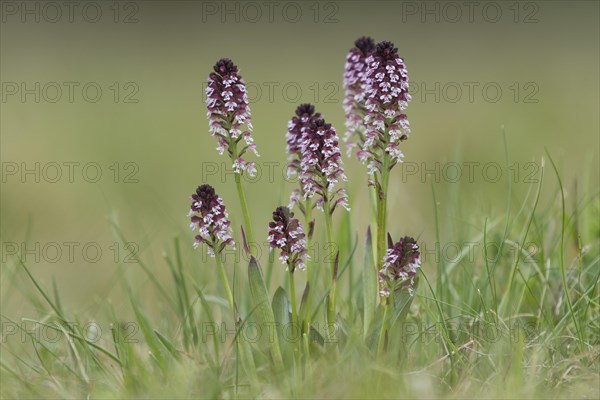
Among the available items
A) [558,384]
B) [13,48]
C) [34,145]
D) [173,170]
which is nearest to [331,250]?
[558,384]

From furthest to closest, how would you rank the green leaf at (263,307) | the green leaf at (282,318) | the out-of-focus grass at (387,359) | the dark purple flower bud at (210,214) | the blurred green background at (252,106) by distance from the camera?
1. the blurred green background at (252,106)
2. the green leaf at (282,318)
3. the green leaf at (263,307)
4. the dark purple flower bud at (210,214)
5. the out-of-focus grass at (387,359)

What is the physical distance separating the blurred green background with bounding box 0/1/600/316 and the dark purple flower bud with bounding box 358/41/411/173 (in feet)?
1.37

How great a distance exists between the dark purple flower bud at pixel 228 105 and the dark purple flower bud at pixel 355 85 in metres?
0.49

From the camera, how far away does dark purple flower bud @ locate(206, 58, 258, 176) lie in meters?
2.74

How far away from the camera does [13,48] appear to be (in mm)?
13922

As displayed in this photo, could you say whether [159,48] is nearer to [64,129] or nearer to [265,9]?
[265,9]

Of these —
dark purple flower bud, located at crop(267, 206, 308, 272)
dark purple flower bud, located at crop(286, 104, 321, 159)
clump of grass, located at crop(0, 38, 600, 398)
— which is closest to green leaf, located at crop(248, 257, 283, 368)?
clump of grass, located at crop(0, 38, 600, 398)

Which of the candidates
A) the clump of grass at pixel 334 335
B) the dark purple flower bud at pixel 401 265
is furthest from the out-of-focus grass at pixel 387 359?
the dark purple flower bud at pixel 401 265

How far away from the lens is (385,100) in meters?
2.79

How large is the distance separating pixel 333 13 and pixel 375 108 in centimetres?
1464

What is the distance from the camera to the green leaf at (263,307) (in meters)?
2.83

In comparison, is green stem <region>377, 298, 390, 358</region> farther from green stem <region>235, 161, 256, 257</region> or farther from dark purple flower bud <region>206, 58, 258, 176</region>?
dark purple flower bud <region>206, 58, 258, 176</region>

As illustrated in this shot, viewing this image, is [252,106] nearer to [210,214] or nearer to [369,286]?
[369,286]

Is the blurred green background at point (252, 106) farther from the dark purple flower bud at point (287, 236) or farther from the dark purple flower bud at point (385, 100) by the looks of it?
the dark purple flower bud at point (287, 236)
